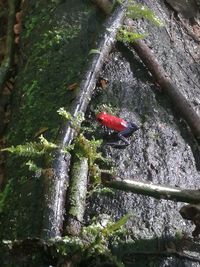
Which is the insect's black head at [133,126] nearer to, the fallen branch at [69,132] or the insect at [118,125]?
the insect at [118,125]

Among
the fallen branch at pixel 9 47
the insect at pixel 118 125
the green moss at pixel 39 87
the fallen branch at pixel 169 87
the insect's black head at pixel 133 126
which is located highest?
the fallen branch at pixel 169 87

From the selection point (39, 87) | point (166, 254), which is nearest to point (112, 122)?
point (39, 87)

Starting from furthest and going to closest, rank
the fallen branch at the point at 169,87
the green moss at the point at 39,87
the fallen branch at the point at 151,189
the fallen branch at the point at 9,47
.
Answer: the fallen branch at the point at 9,47 < the fallen branch at the point at 169,87 < the green moss at the point at 39,87 < the fallen branch at the point at 151,189

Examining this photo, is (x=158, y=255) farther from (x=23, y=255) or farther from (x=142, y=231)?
(x=23, y=255)

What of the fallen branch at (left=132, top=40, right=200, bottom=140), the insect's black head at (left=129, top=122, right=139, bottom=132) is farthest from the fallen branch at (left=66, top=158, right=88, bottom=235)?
the fallen branch at (left=132, top=40, right=200, bottom=140)

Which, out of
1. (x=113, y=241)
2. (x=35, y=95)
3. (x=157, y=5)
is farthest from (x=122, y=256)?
(x=157, y=5)

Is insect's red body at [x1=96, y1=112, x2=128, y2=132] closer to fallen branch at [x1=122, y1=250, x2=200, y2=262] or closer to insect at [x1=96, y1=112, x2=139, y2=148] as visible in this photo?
insect at [x1=96, y1=112, x2=139, y2=148]

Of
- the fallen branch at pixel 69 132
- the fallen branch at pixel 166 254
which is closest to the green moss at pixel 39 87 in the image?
the fallen branch at pixel 69 132
